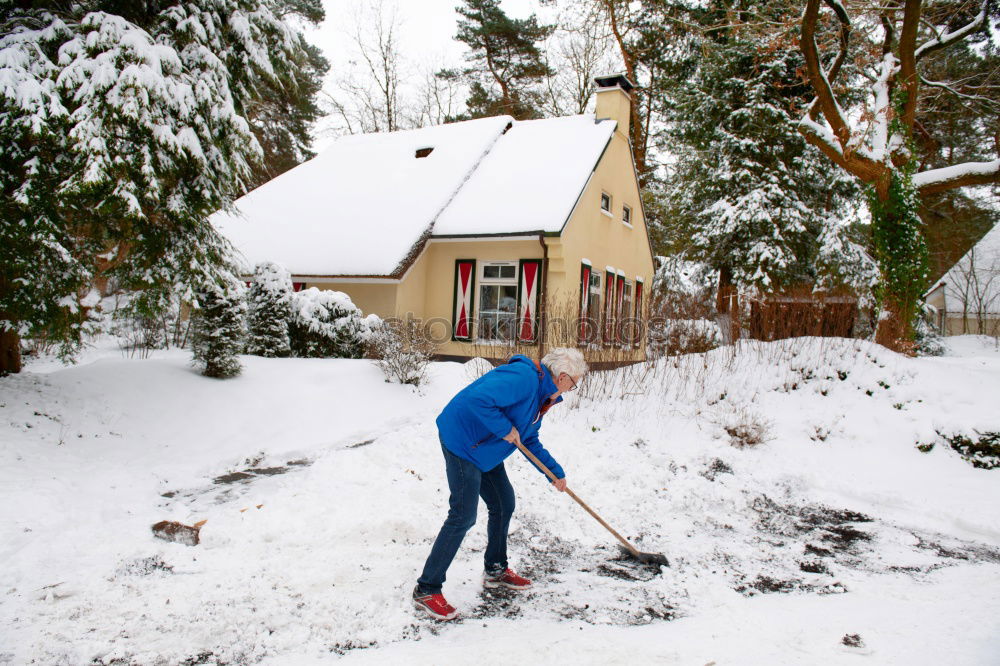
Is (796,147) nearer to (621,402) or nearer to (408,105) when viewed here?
(621,402)

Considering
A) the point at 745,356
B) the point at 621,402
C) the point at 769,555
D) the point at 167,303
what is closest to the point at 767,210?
the point at 745,356

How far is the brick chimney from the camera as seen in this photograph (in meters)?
16.3

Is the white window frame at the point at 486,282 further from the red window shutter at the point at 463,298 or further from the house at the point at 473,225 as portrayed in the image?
the red window shutter at the point at 463,298

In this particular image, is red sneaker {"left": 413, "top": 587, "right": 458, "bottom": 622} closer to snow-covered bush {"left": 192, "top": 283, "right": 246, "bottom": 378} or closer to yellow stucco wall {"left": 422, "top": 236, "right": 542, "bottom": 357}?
snow-covered bush {"left": 192, "top": 283, "right": 246, "bottom": 378}

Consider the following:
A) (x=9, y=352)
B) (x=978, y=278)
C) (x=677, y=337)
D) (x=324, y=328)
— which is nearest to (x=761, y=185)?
(x=677, y=337)

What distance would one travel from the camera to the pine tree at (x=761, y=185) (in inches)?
682

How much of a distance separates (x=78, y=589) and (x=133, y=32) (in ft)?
16.1

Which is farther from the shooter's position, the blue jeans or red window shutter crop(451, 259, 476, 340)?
red window shutter crop(451, 259, 476, 340)

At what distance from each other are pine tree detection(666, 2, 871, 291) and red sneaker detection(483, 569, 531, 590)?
15.2 metres

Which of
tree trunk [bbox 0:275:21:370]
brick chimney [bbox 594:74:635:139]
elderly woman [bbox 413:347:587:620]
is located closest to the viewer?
Result: elderly woman [bbox 413:347:587:620]

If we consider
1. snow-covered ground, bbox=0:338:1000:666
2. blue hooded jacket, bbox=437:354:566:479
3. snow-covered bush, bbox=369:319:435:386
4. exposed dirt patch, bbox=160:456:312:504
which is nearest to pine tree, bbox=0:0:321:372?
snow-covered ground, bbox=0:338:1000:666

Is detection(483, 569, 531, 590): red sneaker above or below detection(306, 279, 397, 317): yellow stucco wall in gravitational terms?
below

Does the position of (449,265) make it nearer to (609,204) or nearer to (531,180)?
(531,180)

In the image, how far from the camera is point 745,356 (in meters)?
9.12
